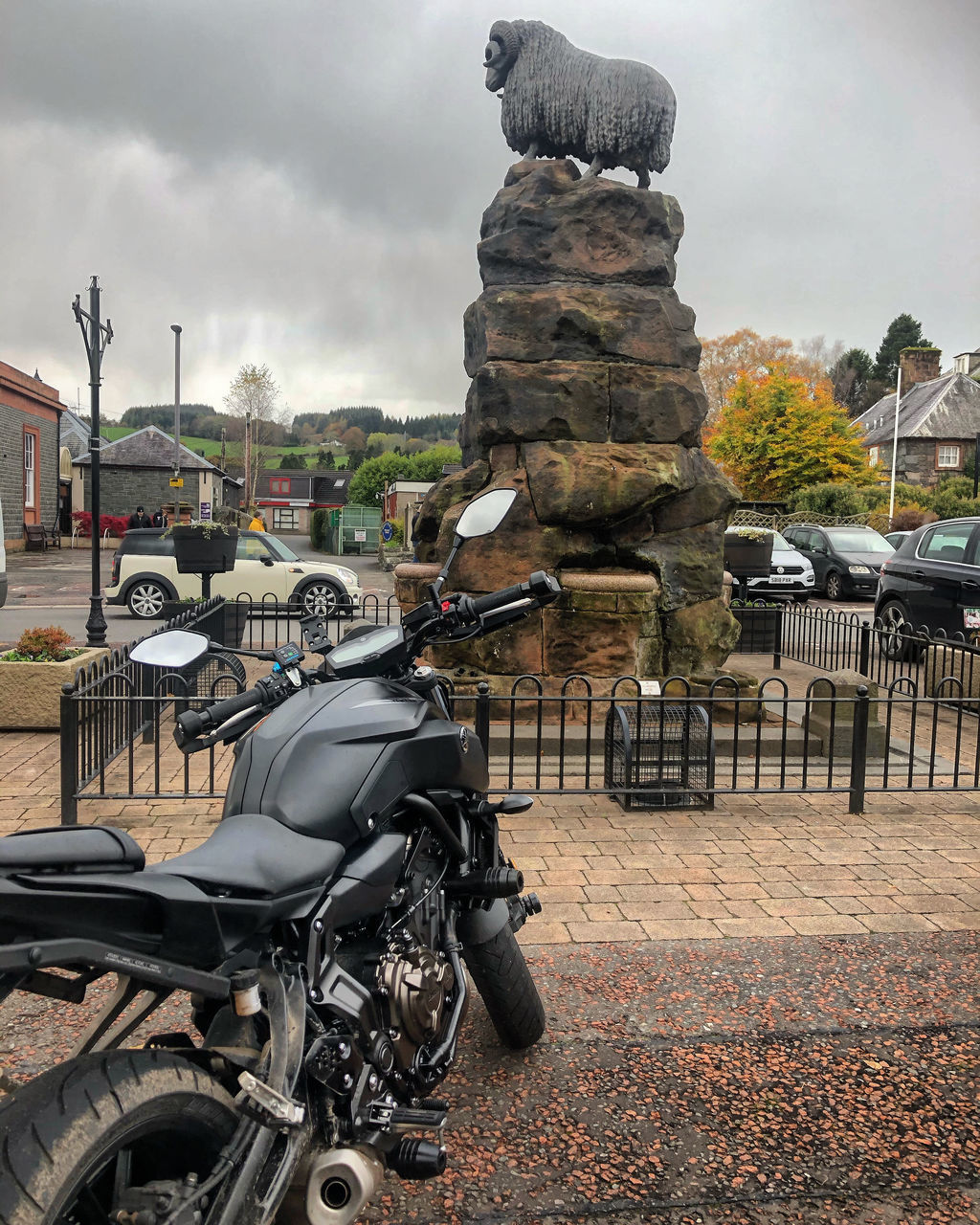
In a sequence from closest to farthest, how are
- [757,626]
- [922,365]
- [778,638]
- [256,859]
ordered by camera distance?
1. [256,859]
2. [778,638]
3. [757,626]
4. [922,365]

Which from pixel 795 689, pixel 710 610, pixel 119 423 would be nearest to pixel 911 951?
pixel 710 610

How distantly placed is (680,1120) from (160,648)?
6.82ft

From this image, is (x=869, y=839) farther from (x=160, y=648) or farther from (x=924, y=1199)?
(x=160, y=648)

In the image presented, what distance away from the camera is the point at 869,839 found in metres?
5.89

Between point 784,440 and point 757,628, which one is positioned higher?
Answer: point 784,440

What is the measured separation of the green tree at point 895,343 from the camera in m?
68.1

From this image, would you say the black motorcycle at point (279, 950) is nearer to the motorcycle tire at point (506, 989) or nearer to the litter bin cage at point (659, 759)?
the motorcycle tire at point (506, 989)

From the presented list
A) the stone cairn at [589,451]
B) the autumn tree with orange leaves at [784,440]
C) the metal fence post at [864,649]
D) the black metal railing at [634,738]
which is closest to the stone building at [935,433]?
the autumn tree with orange leaves at [784,440]

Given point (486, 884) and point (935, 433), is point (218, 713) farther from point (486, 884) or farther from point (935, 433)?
point (935, 433)

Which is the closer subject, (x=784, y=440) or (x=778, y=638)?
(x=778, y=638)

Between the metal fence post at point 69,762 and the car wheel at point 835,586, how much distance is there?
2147cm

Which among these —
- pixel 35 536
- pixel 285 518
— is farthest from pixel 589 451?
pixel 285 518

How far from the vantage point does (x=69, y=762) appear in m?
5.77

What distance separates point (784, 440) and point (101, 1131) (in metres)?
38.9
